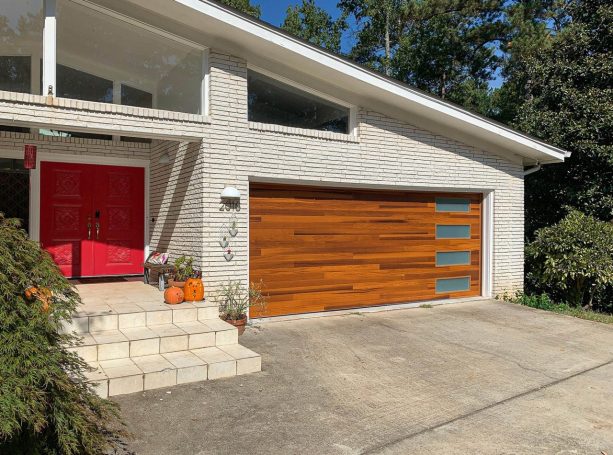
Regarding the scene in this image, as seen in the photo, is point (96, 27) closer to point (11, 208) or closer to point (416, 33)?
point (11, 208)

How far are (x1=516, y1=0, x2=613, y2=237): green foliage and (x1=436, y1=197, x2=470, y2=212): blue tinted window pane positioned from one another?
130 inches

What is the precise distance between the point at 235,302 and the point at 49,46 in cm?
403

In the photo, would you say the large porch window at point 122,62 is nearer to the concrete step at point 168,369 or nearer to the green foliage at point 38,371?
the concrete step at point 168,369

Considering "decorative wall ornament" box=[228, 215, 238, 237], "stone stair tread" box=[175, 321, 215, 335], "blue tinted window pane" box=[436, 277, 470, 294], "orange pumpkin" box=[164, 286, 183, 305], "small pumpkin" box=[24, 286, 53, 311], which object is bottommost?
"stone stair tread" box=[175, 321, 215, 335]

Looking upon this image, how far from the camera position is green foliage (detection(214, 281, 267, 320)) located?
255 inches

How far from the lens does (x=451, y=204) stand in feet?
31.6

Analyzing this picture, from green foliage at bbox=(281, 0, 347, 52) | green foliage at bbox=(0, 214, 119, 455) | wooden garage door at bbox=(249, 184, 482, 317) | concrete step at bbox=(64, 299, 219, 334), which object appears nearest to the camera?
green foliage at bbox=(0, 214, 119, 455)

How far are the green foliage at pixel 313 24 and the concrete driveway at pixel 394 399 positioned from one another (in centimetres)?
1947

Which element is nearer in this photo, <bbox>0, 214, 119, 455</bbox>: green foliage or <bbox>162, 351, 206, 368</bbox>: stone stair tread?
<bbox>0, 214, 119, 455</bbox>: green foliage

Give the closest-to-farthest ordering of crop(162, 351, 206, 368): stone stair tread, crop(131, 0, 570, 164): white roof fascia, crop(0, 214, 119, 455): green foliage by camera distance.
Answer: crop(0, 214, 119, 455): green foliage < crop(162, 351, 206, 368): stone stair tread < crop(131, 0, 570, 164): white roof fascia

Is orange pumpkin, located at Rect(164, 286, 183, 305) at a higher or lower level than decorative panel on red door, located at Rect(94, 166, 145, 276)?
lower

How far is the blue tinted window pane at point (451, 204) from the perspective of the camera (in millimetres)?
9461

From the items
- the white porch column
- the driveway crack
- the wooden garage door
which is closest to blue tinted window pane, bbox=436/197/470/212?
the wooden garage door

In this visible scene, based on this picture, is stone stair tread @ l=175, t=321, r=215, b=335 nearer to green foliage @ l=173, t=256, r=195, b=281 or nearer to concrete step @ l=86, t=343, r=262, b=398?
concrete step @ l=86, t=343, r=262, b=398
